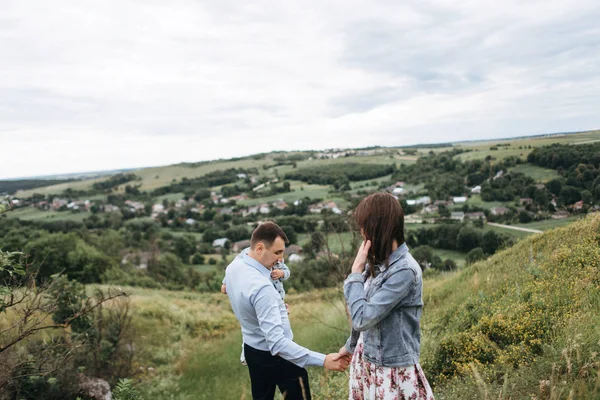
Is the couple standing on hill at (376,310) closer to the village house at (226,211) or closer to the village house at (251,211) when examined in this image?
the village house at (251,211)

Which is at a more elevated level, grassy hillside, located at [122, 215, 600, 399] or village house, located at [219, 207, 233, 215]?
grassy hillside, located at [122, 215, 600, 399]

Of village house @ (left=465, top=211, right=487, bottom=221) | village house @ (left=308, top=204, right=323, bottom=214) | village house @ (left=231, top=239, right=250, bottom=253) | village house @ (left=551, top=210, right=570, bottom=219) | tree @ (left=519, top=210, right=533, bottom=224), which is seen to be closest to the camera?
village house @ (left=551, top=210, right=570, bottom=219)

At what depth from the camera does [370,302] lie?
200 centimetres

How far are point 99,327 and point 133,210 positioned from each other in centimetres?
7635

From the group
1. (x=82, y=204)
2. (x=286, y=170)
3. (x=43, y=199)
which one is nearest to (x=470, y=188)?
(x=286, y=170)

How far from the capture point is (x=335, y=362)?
2.43 metres

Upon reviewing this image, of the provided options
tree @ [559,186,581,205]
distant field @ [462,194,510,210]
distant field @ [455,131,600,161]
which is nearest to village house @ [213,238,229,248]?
distant field @ [462,194,510,210]

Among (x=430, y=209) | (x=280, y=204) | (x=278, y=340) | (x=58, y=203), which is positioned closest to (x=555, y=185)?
(x=278, y=340)

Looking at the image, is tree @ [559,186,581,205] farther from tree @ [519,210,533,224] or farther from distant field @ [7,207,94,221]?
distant field @ [7,207,94,221]

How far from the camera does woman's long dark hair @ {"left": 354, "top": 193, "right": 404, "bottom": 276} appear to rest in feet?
6.65

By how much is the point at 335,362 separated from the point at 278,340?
42cm

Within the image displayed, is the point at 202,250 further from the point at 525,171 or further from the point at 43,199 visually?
the point at 43,199

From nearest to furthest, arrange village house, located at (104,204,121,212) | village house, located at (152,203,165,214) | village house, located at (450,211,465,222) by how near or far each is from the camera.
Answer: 1. village house, located at (450,211,465,222)
2. village house, located at (152,203,165,214)
3. village house, located at (104,204,121,212)

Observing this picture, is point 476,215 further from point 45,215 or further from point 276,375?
point 45,215
